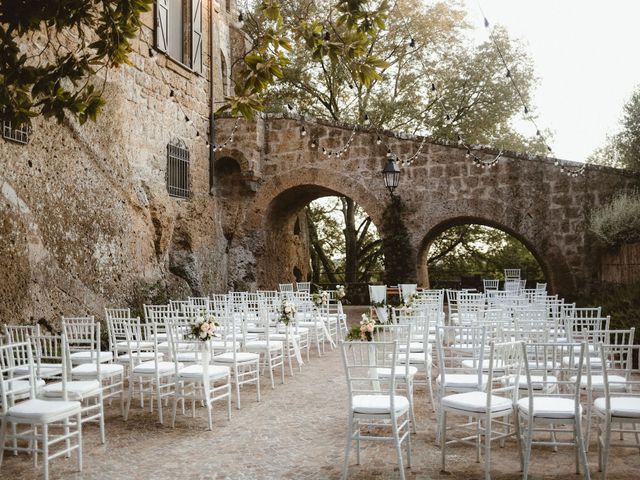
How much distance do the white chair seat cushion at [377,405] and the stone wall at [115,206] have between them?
6161mm

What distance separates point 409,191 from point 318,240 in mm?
11417

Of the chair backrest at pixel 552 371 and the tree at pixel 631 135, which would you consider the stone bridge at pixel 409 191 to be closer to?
the tree at pixel 631 135

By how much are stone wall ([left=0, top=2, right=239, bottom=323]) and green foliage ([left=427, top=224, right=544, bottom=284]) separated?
1159 centimetres

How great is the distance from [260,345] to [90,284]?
4410 millimetres

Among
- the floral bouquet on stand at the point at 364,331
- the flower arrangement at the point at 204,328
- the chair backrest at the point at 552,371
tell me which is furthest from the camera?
the flower arrangement at the point at 204,328

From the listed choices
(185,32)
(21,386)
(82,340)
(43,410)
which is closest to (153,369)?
(82,340)

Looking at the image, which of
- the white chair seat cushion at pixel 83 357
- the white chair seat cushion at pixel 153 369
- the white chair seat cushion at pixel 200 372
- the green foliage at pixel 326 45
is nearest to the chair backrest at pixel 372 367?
the white chair seat cushion at pixel 200 372

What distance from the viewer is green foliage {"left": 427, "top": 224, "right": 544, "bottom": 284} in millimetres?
23578

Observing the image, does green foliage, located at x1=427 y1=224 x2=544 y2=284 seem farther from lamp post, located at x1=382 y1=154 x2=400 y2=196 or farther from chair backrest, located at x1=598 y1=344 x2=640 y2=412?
chair backrest, located at x1=598 y1=344 x2=640 y2=412

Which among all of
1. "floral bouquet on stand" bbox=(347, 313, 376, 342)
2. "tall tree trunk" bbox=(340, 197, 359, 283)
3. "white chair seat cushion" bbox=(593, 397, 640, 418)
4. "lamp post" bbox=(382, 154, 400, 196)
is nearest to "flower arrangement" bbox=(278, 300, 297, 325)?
"floral bouquet on stand" bbox=(347, 313, 376, 342)

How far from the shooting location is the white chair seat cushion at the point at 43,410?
14.0 feet

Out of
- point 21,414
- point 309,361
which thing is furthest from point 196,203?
point 21,414

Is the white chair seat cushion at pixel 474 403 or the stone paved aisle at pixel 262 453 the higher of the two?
the white chair seat cushion at pixel 474 403

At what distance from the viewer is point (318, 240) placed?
25844 mm
